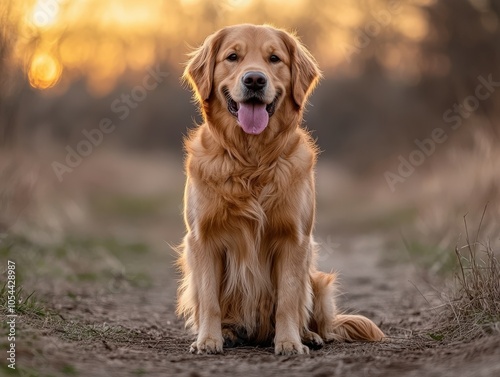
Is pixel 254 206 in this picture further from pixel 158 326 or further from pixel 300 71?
pixel 158 326

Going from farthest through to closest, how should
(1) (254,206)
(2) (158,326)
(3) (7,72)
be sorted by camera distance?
(3) (7,72), (2) (158,326), (1) (254,206)

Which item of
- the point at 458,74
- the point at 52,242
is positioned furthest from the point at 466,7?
the point at 52,242

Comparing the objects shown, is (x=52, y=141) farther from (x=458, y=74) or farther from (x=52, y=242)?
(x=458, y=74)

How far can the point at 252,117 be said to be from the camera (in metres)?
4.81

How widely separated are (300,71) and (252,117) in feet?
1.79

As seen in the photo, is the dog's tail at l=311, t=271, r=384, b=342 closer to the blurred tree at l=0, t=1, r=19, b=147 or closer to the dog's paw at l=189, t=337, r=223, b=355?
the dog's paw at l=189, t=337, r=223, b=355

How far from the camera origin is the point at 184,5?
2191 centimetres

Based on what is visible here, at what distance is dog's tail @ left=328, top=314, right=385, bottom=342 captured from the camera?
4.94 meters

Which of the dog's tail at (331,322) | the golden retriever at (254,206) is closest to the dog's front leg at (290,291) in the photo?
the golden retriever at (254,206)

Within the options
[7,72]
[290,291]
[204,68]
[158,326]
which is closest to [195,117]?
[7,72]

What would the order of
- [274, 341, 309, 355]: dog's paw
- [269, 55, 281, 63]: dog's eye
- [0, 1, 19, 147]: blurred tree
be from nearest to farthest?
[274, 341, 309, 355]: dog's paw, [269, 55, 281, 63]: dog's eye, [0, 1, 19, 147]: blurred tree

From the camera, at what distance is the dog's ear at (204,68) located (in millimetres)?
5008

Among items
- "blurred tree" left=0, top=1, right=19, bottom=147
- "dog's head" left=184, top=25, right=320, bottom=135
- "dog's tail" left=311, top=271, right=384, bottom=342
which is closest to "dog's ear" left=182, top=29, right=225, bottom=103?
"dog's head" left=184, top=25, right=320, bottom=135

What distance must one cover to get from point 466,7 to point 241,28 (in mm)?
14251
